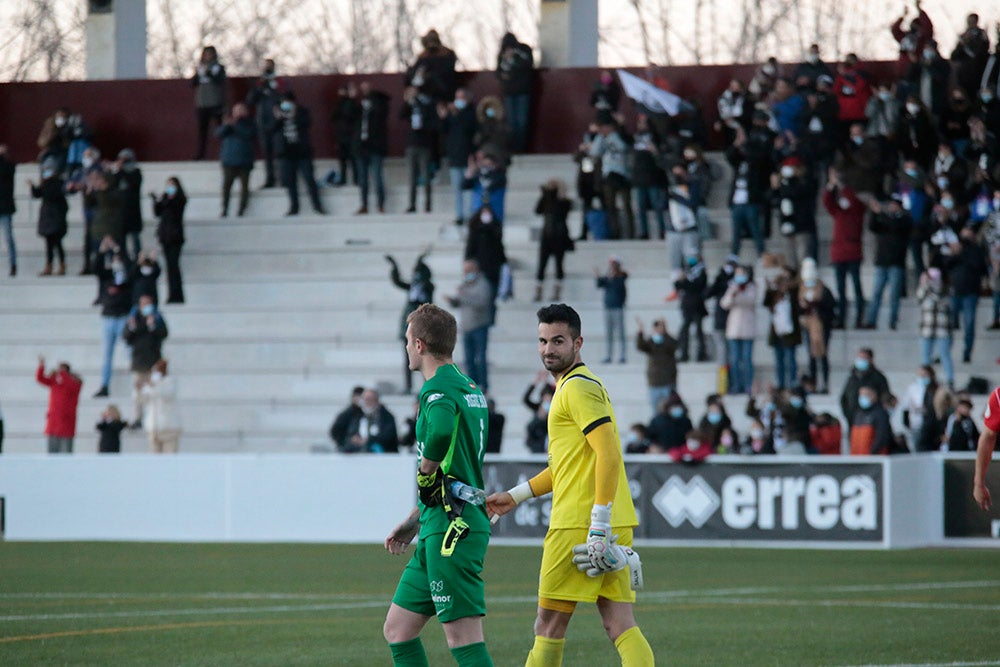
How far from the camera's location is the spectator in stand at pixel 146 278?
28875 millimetres

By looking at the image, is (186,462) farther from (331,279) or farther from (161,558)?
(331,279)

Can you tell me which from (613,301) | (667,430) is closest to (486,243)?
(613,301)

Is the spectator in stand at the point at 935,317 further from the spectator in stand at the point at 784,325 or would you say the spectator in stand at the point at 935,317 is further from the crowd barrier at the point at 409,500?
the crowd barrier at the point at 409,500

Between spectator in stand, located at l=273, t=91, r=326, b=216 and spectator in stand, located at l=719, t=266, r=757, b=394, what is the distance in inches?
358

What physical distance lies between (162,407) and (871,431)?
35.4 ft

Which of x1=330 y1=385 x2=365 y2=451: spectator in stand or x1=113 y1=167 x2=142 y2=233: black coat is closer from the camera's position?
x1=330 y1=385 x2=365 y2=451: spectator in stand

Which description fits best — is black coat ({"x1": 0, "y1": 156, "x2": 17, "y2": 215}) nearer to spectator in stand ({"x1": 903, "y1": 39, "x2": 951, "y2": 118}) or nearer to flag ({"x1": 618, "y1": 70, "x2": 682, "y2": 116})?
flag ({"x1": 618, "y1": 70, "x2": 682, "y2": 116})

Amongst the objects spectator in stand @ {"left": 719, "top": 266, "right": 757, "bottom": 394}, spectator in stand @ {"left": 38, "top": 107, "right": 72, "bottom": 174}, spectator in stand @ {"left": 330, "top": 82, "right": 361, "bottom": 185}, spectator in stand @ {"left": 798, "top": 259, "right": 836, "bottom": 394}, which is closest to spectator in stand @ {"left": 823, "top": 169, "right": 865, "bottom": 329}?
spectator in stand @ {"left": 798, "top": 259, "right": 836, "bottom": 394}

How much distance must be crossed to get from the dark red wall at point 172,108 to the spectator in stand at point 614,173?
442cm

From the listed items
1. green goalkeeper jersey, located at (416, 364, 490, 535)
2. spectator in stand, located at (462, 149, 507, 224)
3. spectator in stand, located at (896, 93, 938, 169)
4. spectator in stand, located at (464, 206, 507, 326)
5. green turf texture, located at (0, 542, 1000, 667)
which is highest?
spectator in stand, located at (896, 93, 938, 169)

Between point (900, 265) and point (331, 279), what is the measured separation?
1027 centimetres

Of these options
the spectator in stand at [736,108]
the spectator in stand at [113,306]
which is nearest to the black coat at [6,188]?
the spectator in stand at [113,306]

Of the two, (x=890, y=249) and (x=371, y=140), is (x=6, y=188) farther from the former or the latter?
(x=890, y=249)

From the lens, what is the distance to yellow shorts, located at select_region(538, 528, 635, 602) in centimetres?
789
